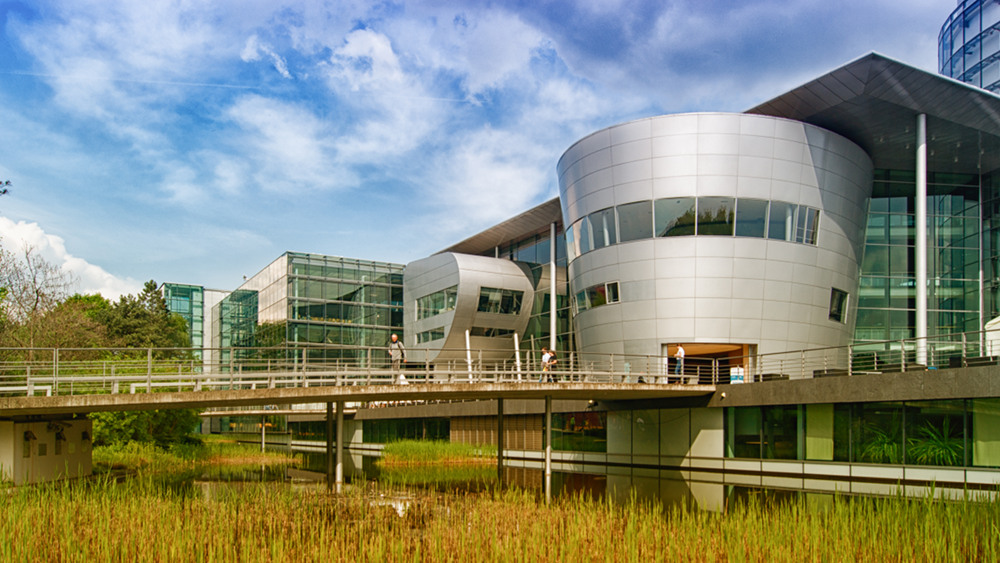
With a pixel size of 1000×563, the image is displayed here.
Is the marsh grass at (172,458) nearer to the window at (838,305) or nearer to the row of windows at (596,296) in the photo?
the row of windows at (596,296)

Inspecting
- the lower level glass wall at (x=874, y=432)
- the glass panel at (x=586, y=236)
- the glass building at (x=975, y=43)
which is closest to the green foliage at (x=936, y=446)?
the lower level glass wall at (x=874, y=432)

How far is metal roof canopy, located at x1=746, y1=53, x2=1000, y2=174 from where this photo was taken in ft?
93.8

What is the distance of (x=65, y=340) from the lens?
3947 cm

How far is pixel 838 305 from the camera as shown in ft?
107

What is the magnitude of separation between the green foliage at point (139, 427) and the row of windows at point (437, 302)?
15.5 meters

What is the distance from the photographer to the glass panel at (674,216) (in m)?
31.2

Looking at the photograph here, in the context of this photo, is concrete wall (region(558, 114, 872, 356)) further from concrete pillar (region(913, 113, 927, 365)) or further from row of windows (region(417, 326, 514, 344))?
row of windows (region(417, 326, 514, 344))

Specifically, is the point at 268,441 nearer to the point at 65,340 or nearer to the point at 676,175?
the point at 65,340

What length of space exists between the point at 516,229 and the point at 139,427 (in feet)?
77.5

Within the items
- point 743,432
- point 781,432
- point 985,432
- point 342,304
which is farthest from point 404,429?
point 985,432

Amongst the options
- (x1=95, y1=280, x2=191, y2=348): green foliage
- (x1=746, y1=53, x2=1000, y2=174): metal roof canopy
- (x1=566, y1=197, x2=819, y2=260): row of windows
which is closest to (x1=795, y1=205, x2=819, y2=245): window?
(x1=566, y1=197, x2=819, y2=260): row of windows

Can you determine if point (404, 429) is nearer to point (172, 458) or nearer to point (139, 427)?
point (172, 458)

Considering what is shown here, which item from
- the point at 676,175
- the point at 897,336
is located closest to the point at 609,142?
the point at 676,175

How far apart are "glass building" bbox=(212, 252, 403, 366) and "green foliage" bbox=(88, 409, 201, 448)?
1166cm
